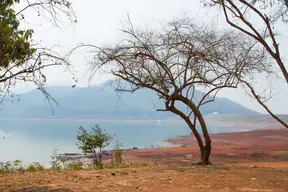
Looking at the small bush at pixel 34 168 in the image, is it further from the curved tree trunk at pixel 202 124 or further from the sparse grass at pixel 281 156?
the sparse grass at pixel 281 156

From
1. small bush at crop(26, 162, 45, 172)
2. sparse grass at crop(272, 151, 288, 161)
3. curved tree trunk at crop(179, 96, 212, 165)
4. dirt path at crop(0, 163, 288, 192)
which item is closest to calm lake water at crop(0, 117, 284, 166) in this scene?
small bush at crop(26, 162, 45, 172)

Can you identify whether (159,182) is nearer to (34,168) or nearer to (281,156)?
(34,168)

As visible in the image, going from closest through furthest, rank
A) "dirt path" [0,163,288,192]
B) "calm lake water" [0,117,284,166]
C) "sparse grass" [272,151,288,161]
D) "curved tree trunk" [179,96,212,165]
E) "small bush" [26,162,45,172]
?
"dirt path" [0,163,288,192] < "curved tree trunk" [179,96,212,165] < "small bush" [26,162,45,172] < "sparse grass" [272,151,288,161] < "calm lake water" [0,117,284,166]

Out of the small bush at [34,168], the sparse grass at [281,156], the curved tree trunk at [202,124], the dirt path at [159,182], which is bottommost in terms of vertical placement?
the sparse grass at [281,156]

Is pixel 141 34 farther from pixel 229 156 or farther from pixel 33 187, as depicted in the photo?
pixel 229 156

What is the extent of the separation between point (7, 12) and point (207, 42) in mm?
6069

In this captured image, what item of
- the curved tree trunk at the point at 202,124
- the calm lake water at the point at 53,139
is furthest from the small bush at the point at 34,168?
the calm lake water at the point at 53,139

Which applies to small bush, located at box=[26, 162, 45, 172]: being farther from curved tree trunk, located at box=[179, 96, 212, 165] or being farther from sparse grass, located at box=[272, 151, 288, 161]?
sparse grass, located at box=[272, 151, 288, 161]

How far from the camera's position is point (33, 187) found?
267 inches

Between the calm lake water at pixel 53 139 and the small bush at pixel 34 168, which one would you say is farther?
the calm lake water at pixel 53 139

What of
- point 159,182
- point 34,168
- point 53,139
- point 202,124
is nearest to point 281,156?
point 202,124

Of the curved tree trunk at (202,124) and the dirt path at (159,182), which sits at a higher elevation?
the curved tree trunk at (202,124)

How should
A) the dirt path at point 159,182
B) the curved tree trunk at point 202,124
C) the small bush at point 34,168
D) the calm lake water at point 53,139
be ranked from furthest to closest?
the calm lake water at point 53,139 < the small bush at point 34,168 < the curved tree trunk at point 202,124 < the dirt path at point 159,182

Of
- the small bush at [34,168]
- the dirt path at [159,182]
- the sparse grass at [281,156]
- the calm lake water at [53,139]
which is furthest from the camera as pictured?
the calm lake water at [53,139]
